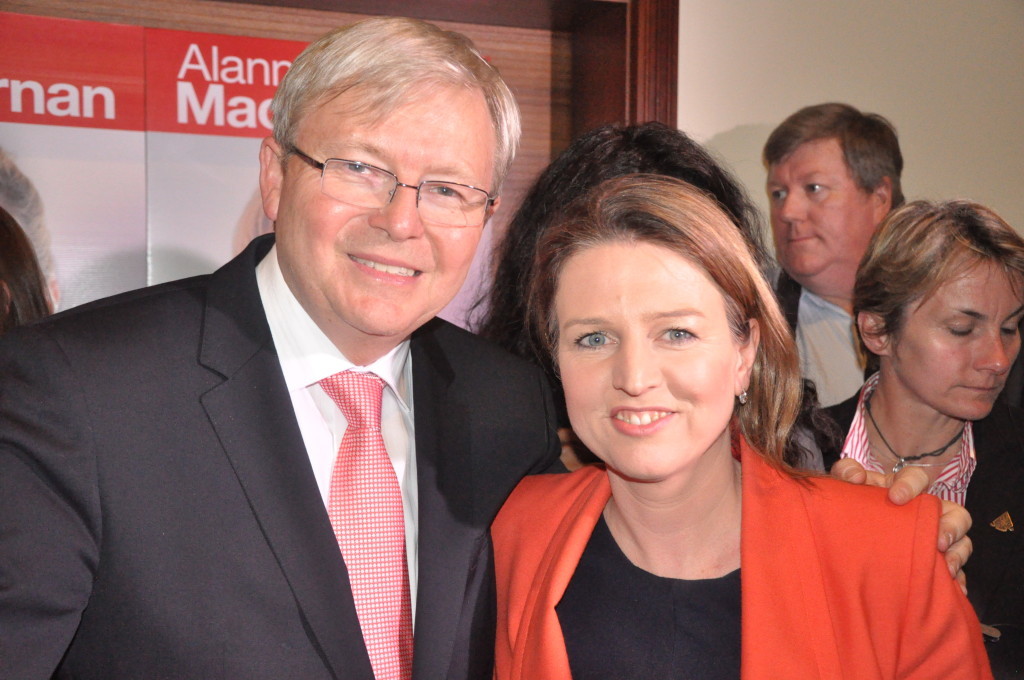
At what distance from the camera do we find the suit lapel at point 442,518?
1.46 m

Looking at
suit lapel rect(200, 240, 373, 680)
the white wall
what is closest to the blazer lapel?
suit lapel rect(200, 240, 373, 680)

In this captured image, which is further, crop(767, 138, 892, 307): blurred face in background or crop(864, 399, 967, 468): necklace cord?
crop(767, 138, 892, 307): blurred face in background

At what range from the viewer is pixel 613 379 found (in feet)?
4.82

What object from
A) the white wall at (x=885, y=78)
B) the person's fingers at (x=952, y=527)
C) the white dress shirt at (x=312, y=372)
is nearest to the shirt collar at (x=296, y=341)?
the white dress shirt at (x=312, y=372)

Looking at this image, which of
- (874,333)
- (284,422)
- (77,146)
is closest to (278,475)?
(284,422)

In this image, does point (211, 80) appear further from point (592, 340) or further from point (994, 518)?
point (994, 518)

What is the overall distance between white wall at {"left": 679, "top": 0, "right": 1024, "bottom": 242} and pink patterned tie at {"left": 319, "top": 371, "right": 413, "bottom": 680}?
185cm

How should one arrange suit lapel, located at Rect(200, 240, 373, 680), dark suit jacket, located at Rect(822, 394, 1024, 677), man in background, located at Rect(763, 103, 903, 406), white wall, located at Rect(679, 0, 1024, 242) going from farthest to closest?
1. white wall, located at Rect(679, 0, 1024, 242)
2. man in background, located at Rect(763, 103, 903, 406)
3. dark suit jacket, located at Rect(822, 394, 1024, 677)
4. suit lapel, located at Rect(200, 240, 373, 680)

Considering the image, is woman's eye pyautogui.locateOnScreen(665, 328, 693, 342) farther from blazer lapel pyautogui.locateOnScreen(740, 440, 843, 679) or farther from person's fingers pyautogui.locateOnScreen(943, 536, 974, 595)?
person's fingers pyautogui.locateOnScreen(943, 536, 974, 595)

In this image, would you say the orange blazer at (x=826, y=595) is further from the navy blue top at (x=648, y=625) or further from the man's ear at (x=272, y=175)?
the man's ear at (x=272, y=175)

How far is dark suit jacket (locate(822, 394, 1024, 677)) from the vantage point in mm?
1996

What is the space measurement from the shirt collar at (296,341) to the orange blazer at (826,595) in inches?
19.2

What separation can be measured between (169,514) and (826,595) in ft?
3.13

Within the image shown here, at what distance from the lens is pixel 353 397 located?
1.53 m
